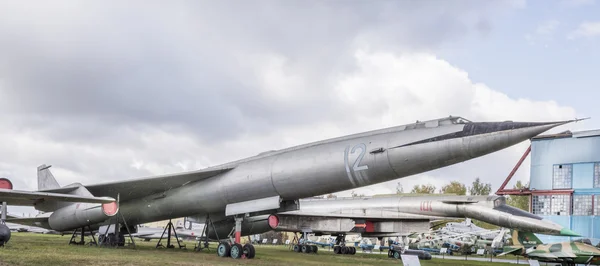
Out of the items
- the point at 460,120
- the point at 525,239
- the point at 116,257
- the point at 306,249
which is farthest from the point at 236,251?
the point at 306,249

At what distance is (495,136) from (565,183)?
2360 cm

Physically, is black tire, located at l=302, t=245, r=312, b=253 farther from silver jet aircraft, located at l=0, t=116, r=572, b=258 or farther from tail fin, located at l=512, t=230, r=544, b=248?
tail fin, located at l=512, t=230, r=544, b=248

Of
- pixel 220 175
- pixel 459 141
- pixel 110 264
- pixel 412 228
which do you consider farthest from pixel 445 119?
pixel 412 228

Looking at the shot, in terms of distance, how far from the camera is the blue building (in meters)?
30.2

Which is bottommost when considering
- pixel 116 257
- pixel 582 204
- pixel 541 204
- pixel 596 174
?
pixel 116 257

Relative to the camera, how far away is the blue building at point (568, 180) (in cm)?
3023

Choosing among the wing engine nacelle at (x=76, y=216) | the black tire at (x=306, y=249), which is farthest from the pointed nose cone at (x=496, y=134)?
the black tire at (x=306, y=249)

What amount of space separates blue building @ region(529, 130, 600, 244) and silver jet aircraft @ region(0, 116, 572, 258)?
21546 mm

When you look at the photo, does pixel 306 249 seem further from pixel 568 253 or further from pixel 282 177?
pixel 568 253

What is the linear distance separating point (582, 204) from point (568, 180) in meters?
1.53

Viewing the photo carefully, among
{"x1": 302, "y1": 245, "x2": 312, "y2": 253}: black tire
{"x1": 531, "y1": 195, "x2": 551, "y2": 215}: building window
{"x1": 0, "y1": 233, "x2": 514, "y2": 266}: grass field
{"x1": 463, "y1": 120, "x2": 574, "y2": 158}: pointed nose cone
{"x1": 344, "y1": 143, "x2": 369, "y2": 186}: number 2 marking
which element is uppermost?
{"x1": 463, "y1": 120, "x2": 574, "y2": 158}: pointed nose cone

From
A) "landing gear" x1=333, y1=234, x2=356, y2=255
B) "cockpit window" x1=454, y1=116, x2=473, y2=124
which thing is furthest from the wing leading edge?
"landing gear" x1=333, y1=234, x2=356, y2=255

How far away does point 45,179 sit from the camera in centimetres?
1980

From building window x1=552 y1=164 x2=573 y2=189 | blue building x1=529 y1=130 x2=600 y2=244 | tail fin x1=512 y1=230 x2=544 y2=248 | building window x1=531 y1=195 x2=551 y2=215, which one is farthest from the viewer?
building window x1=531 y1=195 x2=551 y2=215
